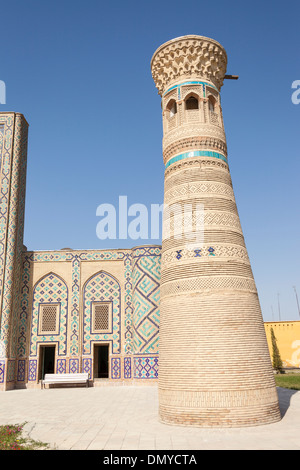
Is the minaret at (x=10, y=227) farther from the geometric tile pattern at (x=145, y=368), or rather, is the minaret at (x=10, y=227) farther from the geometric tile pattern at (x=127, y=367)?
the geometric tile pattern at (x=145, y=368)

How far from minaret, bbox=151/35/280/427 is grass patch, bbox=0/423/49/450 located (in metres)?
2.00

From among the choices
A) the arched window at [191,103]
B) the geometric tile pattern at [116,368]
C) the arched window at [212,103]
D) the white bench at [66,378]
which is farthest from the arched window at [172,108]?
the white bench at [66,378]

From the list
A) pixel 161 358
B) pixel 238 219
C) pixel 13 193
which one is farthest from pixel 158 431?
pixel 13 193

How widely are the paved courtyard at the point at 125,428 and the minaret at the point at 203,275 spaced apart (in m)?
0.39

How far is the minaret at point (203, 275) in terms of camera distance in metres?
5.60

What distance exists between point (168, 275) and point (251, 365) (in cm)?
193

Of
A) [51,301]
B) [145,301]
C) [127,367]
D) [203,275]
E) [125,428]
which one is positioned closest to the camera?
[125,428]

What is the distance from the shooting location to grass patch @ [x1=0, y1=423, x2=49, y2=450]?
4543mm

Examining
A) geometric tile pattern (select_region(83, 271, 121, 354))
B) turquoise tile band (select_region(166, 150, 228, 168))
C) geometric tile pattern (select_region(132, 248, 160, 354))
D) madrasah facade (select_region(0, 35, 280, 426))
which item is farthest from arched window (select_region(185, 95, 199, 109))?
geometric tile pattern (select_region(83, 271, 121, 354))

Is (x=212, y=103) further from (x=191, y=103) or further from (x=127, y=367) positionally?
(x=127, y=367)

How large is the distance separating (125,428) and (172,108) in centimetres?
594

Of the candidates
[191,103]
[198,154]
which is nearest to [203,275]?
[198,154]

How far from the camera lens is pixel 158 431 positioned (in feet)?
17.6

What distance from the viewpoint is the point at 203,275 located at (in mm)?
6160
